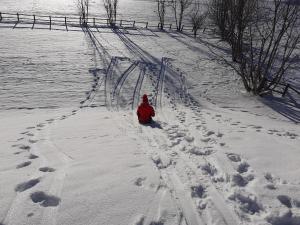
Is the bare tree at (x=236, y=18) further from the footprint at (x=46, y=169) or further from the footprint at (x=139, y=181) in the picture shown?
the footprint at (x=46, y=169)

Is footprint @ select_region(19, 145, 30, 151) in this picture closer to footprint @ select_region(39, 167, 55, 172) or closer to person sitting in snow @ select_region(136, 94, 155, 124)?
footprint @ select_region(39, 167, 55, 172)

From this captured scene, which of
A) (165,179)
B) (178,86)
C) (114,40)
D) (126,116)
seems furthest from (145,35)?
(165,179)

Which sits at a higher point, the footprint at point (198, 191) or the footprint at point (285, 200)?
the footprint at point (285, 200)

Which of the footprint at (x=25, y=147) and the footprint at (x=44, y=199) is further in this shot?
the footprint at (x=25, y=147)

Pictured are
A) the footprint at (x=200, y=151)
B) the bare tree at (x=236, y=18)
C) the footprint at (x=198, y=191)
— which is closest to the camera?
the footprint at (x=198, y=191)

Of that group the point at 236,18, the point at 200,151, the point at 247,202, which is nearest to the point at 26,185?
the point at 247,202

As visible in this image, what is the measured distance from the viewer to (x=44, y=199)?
4387 millimetres

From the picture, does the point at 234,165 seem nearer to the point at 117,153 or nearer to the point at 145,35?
the point at 117,153

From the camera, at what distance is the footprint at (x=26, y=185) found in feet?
14.9

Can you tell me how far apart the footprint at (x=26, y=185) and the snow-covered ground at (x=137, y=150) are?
3cm

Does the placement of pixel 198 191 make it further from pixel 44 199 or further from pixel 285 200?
pixel 44 199

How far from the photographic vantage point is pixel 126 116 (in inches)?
414

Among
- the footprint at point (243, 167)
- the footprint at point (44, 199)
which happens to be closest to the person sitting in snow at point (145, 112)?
the footprint at point (243, 167)

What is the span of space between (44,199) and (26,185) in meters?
0.52
